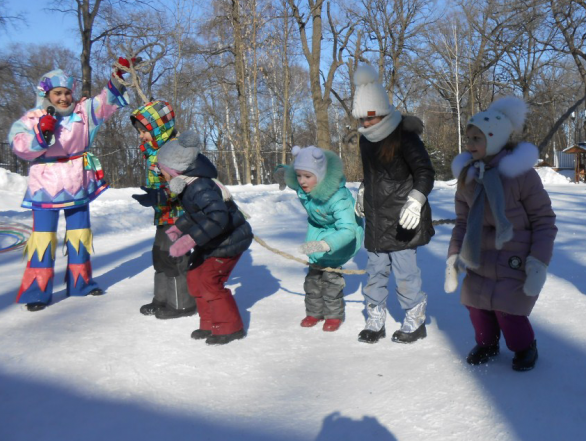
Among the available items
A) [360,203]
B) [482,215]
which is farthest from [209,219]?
[482,215]

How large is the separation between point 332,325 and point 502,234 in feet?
4.58

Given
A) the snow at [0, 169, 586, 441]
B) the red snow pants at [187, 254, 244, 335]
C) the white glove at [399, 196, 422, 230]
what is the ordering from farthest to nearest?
1. the red snow pants at [187, 254, 244, 335]
2. the white glove at [399, 196, 422, 230]
3. the snow at [0, 169, 586, 441]

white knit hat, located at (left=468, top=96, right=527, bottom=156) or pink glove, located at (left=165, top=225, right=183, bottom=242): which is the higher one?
white knit hat, located at (left=468, top=96, right=527, bottom=156)

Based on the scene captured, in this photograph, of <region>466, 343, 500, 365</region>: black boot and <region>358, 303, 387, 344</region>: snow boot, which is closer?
<region>466, 343, 500, 365</region>: black boot

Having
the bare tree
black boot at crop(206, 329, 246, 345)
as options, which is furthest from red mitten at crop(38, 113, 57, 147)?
the bare tree

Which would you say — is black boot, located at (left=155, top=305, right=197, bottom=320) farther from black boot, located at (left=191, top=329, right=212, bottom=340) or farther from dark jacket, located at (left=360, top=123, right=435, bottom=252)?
dark jacket, located at (left=360, top=123, right=435, bottom=252)

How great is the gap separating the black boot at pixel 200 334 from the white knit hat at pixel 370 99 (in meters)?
1.67

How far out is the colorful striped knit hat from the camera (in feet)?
12.5

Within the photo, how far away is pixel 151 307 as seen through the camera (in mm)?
3977

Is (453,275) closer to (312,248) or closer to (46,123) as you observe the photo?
(312,248)

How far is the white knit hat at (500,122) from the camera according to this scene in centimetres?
263

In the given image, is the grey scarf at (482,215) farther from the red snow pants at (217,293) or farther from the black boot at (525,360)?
the red snow pants at (217,293)

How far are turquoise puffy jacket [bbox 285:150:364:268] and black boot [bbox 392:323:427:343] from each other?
24.8 inches

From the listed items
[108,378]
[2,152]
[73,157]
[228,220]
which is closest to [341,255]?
[228,220]
